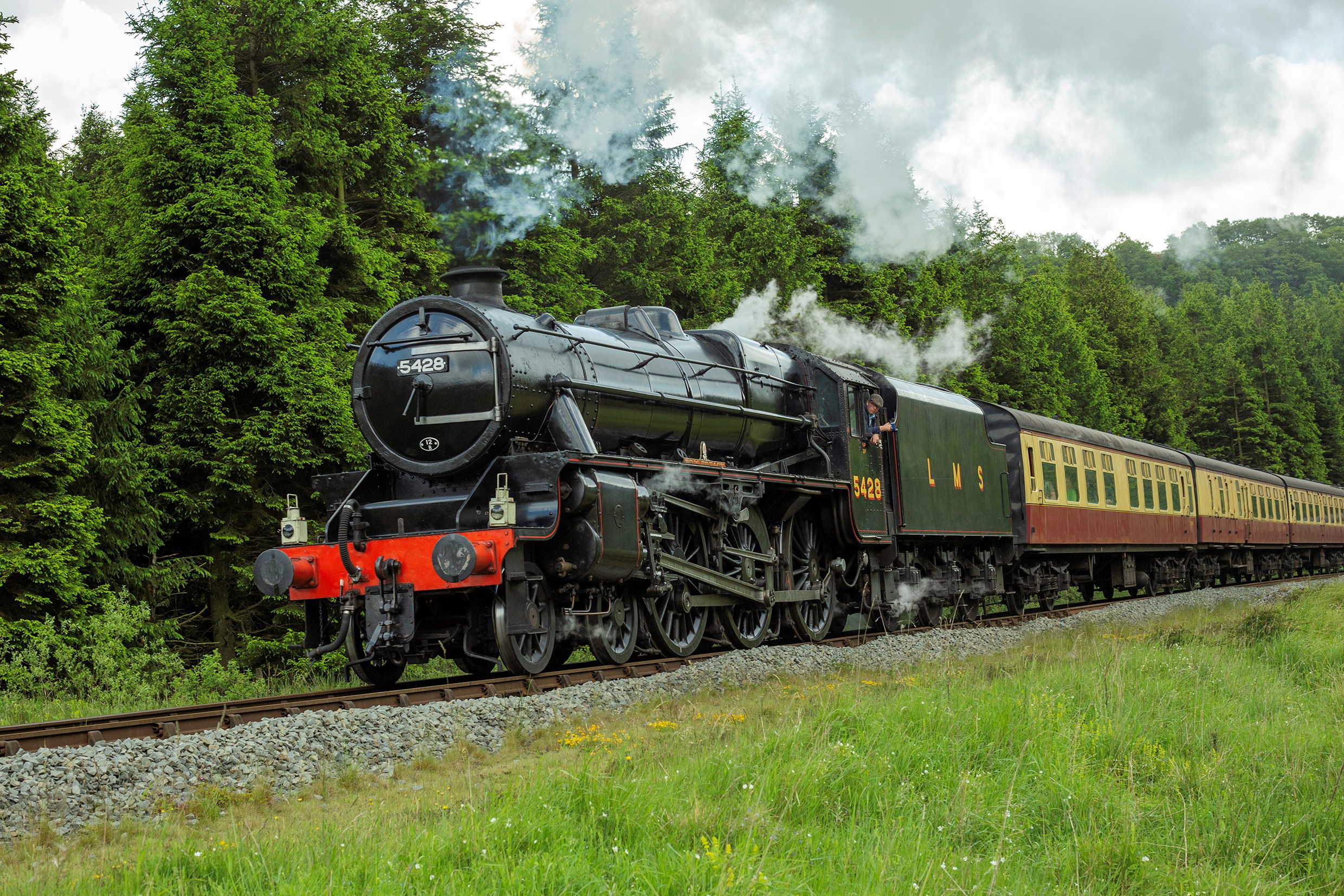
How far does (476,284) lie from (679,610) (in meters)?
3.58

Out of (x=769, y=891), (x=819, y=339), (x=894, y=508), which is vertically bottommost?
(x=769, y=891)

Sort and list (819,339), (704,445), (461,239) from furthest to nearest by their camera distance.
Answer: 1. (819,339)
2. (461,239)
3. (704,445)

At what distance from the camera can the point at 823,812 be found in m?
4.82

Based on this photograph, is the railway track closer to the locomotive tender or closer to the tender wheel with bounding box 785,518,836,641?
the locomotive tender

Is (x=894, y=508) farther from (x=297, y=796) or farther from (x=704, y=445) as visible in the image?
(x=297, y=796)

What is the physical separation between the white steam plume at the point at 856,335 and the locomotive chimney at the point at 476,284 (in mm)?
7422

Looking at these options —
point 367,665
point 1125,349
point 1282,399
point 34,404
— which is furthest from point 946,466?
point 1282,399

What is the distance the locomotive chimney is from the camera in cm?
953

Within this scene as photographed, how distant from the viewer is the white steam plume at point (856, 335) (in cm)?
1978

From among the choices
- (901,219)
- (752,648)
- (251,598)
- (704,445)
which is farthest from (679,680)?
(901,219)

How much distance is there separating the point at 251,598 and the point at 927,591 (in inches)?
367

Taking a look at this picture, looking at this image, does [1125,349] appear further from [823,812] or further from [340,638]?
[823,812]

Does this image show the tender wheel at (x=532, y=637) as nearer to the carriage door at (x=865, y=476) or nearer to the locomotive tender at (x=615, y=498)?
the locomotive tender at (x=615, y=498)

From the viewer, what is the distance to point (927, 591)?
14.6 m
